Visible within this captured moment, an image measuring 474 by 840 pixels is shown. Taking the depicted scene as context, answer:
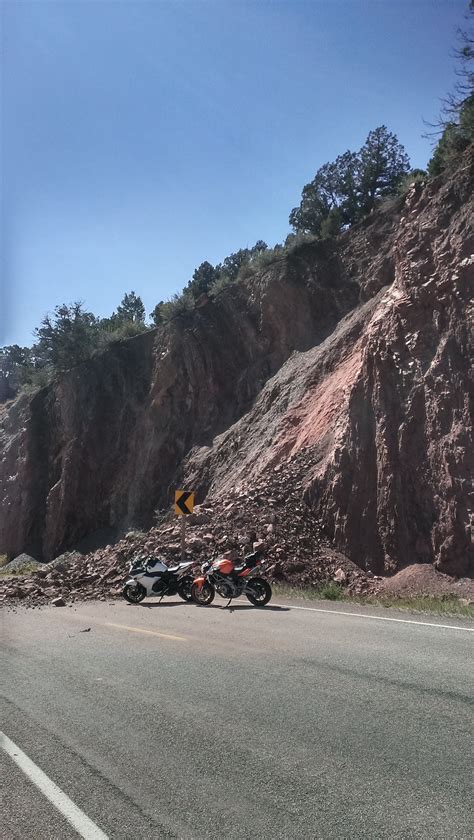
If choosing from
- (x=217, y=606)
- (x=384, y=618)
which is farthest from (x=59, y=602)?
(x=384, y=618)

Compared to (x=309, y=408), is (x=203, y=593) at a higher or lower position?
lower

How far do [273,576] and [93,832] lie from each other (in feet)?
46.1

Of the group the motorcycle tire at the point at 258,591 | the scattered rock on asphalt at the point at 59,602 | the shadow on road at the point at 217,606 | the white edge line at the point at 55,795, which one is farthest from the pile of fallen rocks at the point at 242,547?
the white edge line at the point at 55,795

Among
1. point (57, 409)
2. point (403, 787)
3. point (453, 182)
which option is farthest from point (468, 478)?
point (57, 409)

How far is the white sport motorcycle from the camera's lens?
15945mm

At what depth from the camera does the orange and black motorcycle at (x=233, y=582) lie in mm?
14266

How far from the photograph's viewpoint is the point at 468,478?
658 inches

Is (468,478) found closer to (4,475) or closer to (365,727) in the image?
(365,727)

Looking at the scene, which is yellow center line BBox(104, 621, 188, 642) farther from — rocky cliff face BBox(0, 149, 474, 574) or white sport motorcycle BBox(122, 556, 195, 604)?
rocky cliff face BBox(0, 149, 474, 574)

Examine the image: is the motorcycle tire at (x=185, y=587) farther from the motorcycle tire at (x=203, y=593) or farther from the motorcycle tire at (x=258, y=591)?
the motorcycle tire at (x=258, y=591)

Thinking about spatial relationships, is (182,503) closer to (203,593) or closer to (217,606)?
(203,593)

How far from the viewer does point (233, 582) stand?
14531mm

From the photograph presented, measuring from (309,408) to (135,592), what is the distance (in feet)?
39.7

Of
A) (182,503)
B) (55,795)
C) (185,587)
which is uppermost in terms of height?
(182,503)
